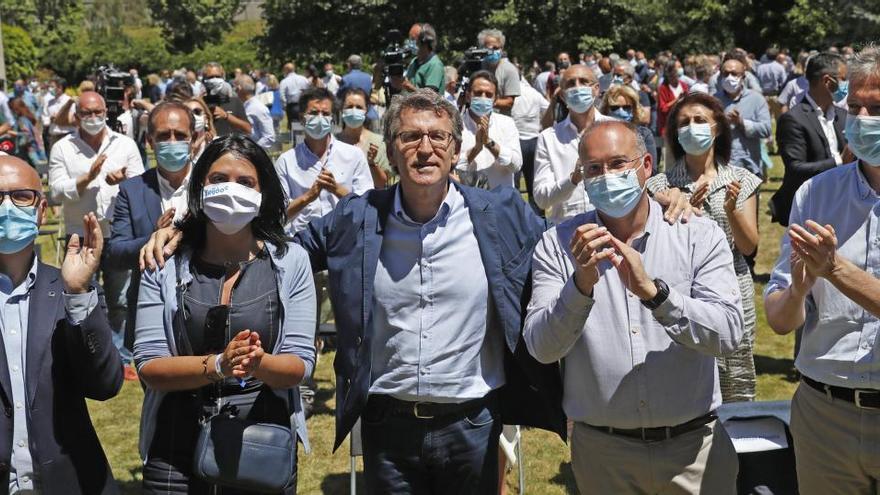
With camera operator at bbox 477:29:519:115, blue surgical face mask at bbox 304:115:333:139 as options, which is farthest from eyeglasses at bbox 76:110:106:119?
camera operator at bbox 477:29:519:115

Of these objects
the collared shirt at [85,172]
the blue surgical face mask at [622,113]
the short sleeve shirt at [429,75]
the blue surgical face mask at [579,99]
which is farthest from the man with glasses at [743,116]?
the collared shirt at [85,172]

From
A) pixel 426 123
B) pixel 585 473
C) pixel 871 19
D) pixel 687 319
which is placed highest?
pixel 871 19

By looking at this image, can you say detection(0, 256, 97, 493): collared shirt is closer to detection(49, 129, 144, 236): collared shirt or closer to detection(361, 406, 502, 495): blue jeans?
detection(361, 406, 502, 495): blue jeans

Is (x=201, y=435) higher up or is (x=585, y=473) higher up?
(x=201, y=435)

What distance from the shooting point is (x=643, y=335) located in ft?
11.4

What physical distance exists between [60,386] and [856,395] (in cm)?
262

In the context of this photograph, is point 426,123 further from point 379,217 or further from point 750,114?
point 750,114

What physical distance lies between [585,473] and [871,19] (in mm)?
36545

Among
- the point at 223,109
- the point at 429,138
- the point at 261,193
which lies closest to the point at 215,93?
the point at 223,109

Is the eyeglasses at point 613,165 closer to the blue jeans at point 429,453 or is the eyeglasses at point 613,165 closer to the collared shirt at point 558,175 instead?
the blue jeans at point 429,453

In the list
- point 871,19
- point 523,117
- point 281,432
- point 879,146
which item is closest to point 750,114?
point 523,117

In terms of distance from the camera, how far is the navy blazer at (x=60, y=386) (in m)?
3.41

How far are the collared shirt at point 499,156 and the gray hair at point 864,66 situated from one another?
13.6 ft

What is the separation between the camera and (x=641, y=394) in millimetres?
3465
